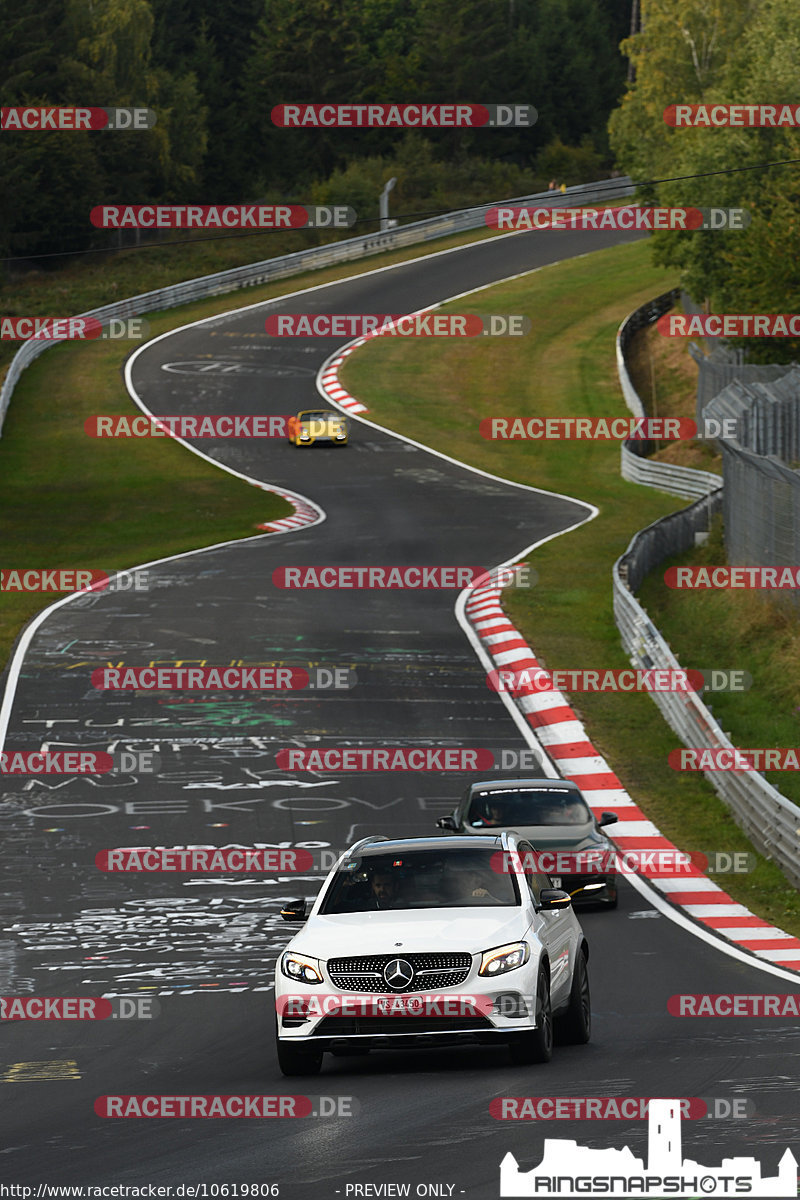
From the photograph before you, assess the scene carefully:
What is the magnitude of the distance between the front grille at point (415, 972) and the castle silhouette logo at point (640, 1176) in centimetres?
259

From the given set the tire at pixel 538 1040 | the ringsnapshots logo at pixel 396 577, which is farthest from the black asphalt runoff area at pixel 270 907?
the ringsnapshots logo at pixel 396 577

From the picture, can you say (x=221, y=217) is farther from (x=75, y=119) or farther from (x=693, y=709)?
(x=693, y=709)

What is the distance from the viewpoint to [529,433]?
63.8m

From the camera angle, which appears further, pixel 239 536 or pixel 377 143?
pixel 377 143

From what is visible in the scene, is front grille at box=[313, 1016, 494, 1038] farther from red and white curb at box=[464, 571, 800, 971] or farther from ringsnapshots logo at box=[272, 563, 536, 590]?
ringsnapshots logo at box=[272, 563, 536, 590]

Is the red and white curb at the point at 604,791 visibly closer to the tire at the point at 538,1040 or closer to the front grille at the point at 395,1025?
the tire at the point at 538,1040

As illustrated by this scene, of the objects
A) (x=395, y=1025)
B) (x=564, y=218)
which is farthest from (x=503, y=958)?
(x=564, y=218)

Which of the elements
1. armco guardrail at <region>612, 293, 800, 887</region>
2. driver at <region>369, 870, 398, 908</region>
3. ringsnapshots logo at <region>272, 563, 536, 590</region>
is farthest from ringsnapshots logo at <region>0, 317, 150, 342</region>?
driver at <region>369, 870, 398, 908</region>

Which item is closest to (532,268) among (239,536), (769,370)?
(769,370)

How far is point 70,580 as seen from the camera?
40.1 m

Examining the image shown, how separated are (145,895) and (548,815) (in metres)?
4.52

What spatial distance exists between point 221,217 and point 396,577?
68.0 meters

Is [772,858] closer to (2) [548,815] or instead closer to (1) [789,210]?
(2) [548,815]

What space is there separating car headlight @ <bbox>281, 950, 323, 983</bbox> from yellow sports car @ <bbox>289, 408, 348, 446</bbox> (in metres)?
48.1
